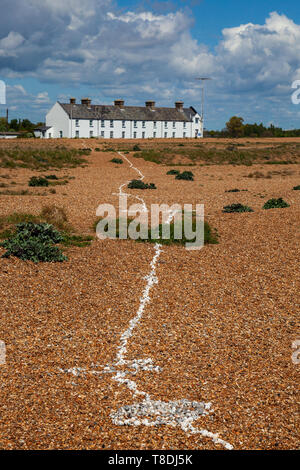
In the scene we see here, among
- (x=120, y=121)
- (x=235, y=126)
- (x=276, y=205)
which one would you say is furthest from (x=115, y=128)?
(x=276, y=205)

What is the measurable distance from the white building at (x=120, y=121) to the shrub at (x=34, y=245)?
221ft

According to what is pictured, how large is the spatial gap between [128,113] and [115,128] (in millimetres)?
4253

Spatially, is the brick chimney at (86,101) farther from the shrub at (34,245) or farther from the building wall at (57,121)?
the shrub at (34,245)

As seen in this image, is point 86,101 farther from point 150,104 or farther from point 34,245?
point 34,245

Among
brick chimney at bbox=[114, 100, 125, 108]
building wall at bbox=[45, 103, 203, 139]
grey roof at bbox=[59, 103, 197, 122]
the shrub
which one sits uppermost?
brick chimney at bbox=[114, 100, 125, 108]

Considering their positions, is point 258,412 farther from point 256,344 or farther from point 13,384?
point 13,384

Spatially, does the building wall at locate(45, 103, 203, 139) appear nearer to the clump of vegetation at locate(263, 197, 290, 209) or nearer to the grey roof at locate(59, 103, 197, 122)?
the grey roof at locate(59, 103, 197, 122)

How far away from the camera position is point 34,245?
1255 centimetres

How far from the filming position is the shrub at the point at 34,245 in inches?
489

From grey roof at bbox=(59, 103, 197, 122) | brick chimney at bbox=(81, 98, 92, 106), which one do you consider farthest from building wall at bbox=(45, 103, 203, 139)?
brick chimney at bbox=(81, 98, 92, 106)

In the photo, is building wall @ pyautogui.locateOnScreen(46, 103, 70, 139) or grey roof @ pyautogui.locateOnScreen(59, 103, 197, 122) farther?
grey roof @ pyautogui.locateOnScreen(59, 103, 197, 122)

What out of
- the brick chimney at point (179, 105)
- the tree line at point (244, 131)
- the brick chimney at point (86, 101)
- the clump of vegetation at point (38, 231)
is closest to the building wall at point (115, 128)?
the brick chimney at point (179, 105)

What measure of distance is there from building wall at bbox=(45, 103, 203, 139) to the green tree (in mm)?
21819

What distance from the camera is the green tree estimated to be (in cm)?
11281
